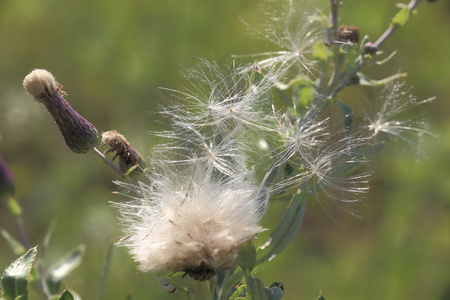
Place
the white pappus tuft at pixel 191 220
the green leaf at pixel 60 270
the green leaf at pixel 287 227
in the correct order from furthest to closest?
the green leaf at pixel 60 270 → the green leaf at pixel 287 227 → the white pappus tuft at pixel 191 220

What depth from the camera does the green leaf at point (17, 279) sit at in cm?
110

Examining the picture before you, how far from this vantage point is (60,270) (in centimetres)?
184

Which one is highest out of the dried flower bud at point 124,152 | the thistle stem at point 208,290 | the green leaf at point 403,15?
the green leaf at point 403,15

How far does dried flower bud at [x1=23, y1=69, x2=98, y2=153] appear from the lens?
1291 mm

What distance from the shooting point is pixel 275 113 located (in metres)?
1.29

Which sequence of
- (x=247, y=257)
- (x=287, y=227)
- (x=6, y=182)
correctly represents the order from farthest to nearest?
(x=6, y=182) < (x=287, y=227) < (x=247, y=257)

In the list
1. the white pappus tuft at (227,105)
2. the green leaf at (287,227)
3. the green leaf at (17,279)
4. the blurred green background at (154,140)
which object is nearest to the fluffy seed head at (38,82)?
the white pappus tuft at (227,105)

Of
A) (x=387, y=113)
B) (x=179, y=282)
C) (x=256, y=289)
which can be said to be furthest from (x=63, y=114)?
(x=387, y=113)

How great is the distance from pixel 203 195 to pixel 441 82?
374cm

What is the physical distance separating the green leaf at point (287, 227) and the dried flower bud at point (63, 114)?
1.75ft

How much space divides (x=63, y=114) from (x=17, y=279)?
1.53 feet

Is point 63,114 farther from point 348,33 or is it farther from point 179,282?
point 348,33

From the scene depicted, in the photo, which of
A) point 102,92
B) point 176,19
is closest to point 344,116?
point 176,19

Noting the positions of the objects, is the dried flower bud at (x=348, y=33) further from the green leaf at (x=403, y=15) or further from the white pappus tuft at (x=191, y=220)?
the white pappus tuft at (x=191, y=220)
